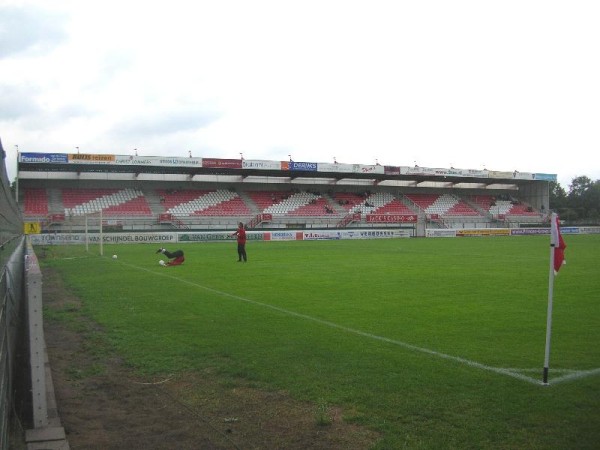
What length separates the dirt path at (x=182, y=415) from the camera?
4.58m

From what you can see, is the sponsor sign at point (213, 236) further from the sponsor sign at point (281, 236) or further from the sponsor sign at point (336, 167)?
the sponsor sign at point (336, 167)

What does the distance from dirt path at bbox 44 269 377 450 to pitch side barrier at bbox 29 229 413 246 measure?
115ft

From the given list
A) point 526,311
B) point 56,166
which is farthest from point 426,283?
point 56,166

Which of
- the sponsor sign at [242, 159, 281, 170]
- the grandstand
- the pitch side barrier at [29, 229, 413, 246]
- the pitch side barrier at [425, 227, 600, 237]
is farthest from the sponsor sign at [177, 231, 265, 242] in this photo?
the pitch side barrier at [425, 227, 600, 237]

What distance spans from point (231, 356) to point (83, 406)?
2078 millimetres

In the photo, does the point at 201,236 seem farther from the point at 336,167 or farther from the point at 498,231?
the point at 498,231

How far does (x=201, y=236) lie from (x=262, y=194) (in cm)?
Result: 1658

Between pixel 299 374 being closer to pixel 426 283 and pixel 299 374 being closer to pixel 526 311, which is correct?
pixel 526 311

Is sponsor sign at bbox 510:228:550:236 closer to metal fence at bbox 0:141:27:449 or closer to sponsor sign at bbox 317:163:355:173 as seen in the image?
sponsor sign at bbox 317:163:355:173

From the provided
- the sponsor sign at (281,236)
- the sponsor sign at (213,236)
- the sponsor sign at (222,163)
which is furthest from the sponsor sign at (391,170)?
the sponsor sign at (213,236)

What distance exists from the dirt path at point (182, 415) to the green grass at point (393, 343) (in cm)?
23

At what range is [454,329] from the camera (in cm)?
873

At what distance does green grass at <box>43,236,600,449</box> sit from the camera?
4.84m

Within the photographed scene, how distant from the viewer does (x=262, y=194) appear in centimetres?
6197
